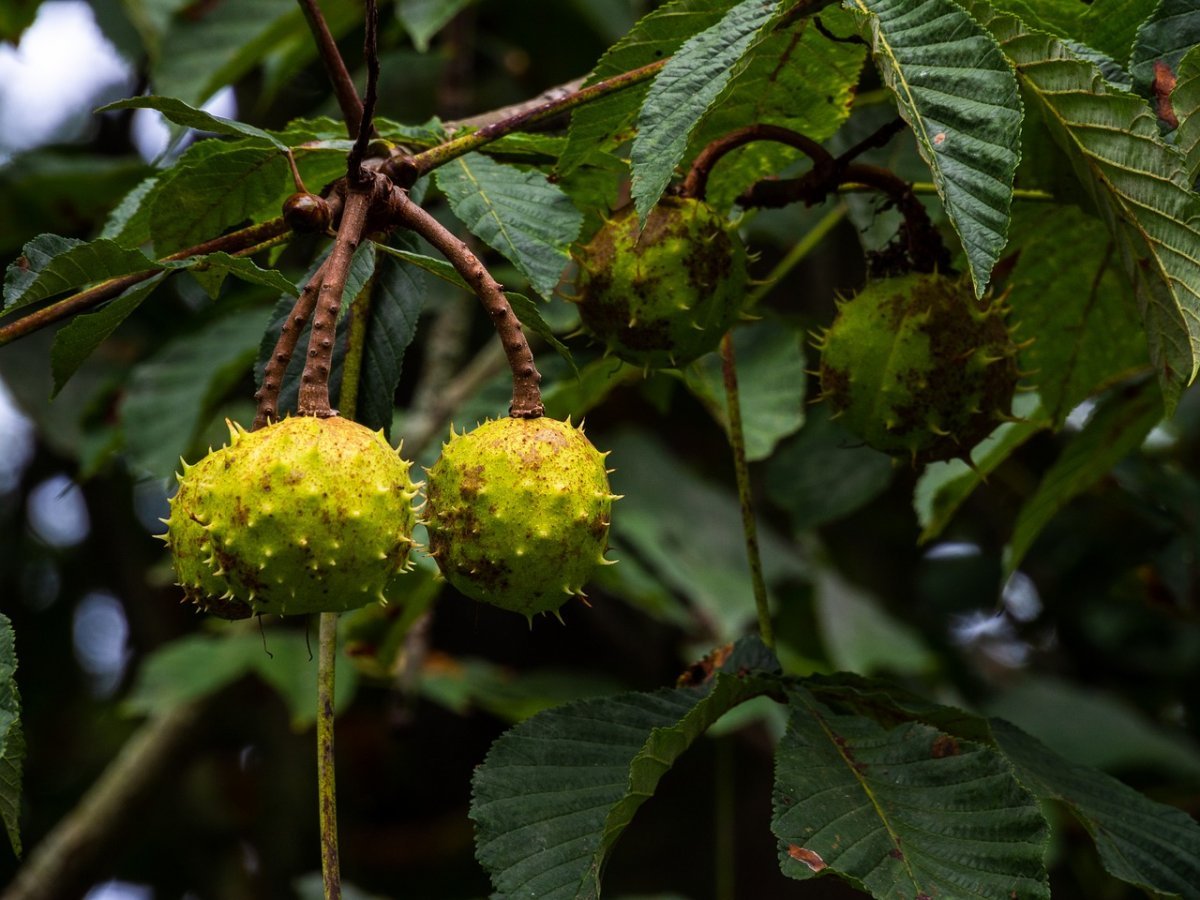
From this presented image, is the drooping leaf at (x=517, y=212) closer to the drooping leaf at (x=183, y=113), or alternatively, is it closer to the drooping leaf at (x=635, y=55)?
the drooping leaf at (x=635, y=55)

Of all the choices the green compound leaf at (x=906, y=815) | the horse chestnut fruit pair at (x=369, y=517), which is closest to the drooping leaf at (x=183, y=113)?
the horse chestnut fruit pair at (x=369, y=517)

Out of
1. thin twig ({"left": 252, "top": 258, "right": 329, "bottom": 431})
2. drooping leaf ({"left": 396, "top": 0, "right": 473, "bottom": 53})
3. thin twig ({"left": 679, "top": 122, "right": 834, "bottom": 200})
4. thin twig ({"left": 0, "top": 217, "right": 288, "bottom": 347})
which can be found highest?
drooping leaf ({"left": 396, "top": 0, "right": 473, "bottom": 53})

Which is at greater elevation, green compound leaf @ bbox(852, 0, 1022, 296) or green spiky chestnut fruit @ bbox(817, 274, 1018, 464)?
green compound leaf @ bbox(852, 0, 1022, 296)

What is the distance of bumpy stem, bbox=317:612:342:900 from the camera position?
1.18 meters

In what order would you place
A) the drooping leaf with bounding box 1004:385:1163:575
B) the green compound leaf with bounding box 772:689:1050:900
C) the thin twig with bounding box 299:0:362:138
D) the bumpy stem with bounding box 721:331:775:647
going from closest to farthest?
1. the green compound leaf with bounding box 772:689:1050:900
2. the thin twig with bounding box 299:0:362:138
3. the bumpy stem with bounding box 721:331:775:647
4. the drooping leaf with bounding box 1004:385:1163:575

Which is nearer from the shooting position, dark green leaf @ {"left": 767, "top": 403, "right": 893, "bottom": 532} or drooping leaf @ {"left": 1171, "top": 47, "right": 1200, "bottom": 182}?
drooping leaf @ {"left": 1171, "top": 47, "right": 1200, "bottom": 182}

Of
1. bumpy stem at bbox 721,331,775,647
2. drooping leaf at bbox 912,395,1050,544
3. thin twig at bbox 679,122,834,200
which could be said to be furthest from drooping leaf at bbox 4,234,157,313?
drooping leaf at bbox 912,395,1050,544

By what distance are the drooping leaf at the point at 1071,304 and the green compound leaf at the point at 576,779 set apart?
23.5 inches

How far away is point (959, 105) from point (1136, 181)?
194mm

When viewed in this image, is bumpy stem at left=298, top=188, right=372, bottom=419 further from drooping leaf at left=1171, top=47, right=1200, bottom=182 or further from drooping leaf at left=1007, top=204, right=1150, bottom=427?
drooping leaf at left=1007, top=204, right=1150, bottom=427

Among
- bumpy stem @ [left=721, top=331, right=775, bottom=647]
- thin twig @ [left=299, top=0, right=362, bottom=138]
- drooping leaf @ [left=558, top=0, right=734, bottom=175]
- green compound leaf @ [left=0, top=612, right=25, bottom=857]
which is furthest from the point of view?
bumpy stem @ [left=721, top=331, right=775, bottom=647]

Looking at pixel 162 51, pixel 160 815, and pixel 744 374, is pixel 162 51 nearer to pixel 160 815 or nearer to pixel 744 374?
pixel 744 374

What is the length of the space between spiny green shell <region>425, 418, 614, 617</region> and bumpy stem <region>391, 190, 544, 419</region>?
0.02 m

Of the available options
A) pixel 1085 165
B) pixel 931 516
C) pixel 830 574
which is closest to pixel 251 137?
pixel 1085 165
